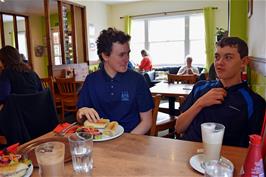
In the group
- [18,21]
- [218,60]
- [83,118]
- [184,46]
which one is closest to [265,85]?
[218,60]

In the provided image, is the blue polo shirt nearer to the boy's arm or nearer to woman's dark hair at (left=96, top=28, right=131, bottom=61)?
woman's dark hair at (left=96, top=28, right=131, bottom=61)

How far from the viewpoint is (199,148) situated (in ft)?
3.55

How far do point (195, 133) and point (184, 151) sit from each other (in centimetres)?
45

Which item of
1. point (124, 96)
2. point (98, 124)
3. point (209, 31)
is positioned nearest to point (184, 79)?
point (124, 96)

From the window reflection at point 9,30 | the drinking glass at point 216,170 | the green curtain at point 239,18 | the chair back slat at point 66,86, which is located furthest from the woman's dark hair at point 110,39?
the window reflection at point 9,30

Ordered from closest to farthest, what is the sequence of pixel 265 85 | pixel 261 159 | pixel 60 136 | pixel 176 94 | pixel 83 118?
pixel 261 159 → pixel 60 136 → pixel 83 118 → pixel 265 85 → pixel 176 94

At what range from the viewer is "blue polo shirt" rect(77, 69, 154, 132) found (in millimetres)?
1689

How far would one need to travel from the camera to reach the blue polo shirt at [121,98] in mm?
1689

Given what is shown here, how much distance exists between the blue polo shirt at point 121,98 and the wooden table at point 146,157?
47 cm

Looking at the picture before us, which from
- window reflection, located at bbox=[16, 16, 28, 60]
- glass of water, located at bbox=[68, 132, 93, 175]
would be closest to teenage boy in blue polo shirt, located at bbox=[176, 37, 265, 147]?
glass of water, located at bbox=[68, 132, 93, 175]

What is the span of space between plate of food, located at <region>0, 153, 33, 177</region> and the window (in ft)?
22.9

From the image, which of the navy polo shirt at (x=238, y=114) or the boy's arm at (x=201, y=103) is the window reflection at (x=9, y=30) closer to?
the boy's arm at (x=201, y=103)

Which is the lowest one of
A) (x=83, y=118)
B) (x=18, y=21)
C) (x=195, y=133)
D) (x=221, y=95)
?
(x=195, y=133)

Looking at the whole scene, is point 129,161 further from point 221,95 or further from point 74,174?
point 221,95
